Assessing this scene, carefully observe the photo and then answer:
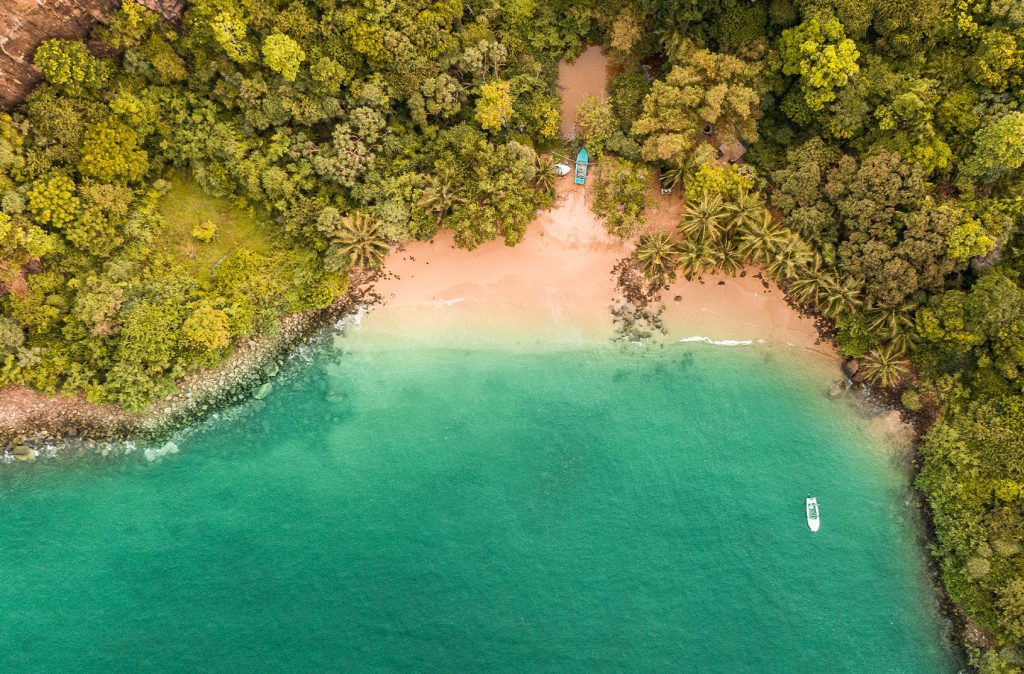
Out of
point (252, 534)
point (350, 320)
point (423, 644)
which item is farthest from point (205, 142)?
point (423, 644)

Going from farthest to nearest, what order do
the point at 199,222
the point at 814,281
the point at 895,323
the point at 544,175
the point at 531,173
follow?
the point at 199,222 < the point at 544,175 < the point at 531,173 < the point at 814,281 < the point at 895,323

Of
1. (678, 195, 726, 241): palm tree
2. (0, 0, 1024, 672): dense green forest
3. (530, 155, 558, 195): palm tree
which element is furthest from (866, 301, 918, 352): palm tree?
(530, 155, 558, 195): palm tree

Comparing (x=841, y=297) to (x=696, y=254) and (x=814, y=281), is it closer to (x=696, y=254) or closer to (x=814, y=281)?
(x=814, y=281)

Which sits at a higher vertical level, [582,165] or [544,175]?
[582,165]

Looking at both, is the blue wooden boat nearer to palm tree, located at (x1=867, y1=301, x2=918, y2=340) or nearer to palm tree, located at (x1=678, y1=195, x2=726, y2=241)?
palm tree, located at (x1=678, y1=195, x2=726, y2=241)

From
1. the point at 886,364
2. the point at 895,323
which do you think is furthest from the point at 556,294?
the point at 886,364

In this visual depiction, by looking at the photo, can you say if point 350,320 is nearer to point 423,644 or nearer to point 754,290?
point 423,644
